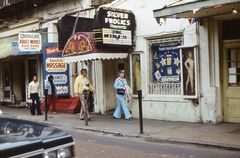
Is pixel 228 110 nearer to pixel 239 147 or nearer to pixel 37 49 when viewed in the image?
pixel 239 147

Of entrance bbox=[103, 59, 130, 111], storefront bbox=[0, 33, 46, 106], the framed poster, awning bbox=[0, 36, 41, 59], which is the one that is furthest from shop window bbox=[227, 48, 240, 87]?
storefront bbox=[0, 33, 46, 106]

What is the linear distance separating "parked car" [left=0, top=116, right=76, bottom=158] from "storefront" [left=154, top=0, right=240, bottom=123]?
940 centimetres

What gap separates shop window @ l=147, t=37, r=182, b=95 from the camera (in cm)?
1435

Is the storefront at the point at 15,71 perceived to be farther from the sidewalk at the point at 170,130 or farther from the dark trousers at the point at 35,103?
the sidewalk at the point at 170,130

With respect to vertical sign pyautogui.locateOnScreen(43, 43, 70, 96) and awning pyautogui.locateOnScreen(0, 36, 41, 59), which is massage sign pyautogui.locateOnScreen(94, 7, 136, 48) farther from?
awning pyautogui.locateOnScreen(0, 36, 41, 59)

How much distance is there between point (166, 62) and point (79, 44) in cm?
308

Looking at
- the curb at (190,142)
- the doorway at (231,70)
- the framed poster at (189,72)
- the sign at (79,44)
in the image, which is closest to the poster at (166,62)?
the framed poster at (189,72)

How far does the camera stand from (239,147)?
9352mm

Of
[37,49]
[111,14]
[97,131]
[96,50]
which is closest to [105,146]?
[97,131]

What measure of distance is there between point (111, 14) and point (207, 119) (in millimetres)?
4746

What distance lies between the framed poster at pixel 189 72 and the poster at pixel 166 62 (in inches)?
27.3

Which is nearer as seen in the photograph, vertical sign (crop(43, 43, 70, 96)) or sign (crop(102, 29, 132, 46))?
sign (crop(102, 29, 132, 46))

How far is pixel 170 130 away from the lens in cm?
1219

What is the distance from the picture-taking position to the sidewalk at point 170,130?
1037cm
